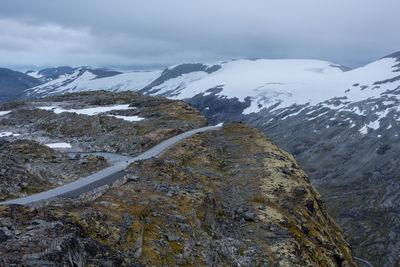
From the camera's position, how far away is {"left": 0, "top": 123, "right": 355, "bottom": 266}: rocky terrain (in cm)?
1577

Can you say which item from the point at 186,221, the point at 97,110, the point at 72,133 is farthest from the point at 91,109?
the point at 186,221

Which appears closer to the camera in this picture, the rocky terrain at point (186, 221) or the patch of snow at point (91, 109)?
the rocky terrain at point (186, 221)

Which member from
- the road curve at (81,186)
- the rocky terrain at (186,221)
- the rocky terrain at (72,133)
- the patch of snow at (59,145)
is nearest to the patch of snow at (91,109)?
the rocky terrain at (72,133)

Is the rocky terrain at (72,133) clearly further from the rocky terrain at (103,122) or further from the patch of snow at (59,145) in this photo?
the patch of snow at (59,145)

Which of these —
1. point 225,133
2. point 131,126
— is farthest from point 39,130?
point 225,133

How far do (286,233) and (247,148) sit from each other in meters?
20.4

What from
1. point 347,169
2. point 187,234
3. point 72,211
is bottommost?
point 347,169

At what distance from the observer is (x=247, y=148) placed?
46562 mm

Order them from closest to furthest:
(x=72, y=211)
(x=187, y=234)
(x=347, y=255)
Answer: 1. (x=72, y=211)
2. (x=187, y=234)
3. (x=347, y=255)

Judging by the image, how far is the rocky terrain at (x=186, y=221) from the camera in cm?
1577

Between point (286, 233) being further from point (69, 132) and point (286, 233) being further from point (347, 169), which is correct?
point (347, 169)

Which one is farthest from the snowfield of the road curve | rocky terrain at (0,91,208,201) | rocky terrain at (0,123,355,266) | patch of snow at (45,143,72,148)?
the road curve

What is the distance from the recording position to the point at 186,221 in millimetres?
23594

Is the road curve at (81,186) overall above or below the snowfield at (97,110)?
below
